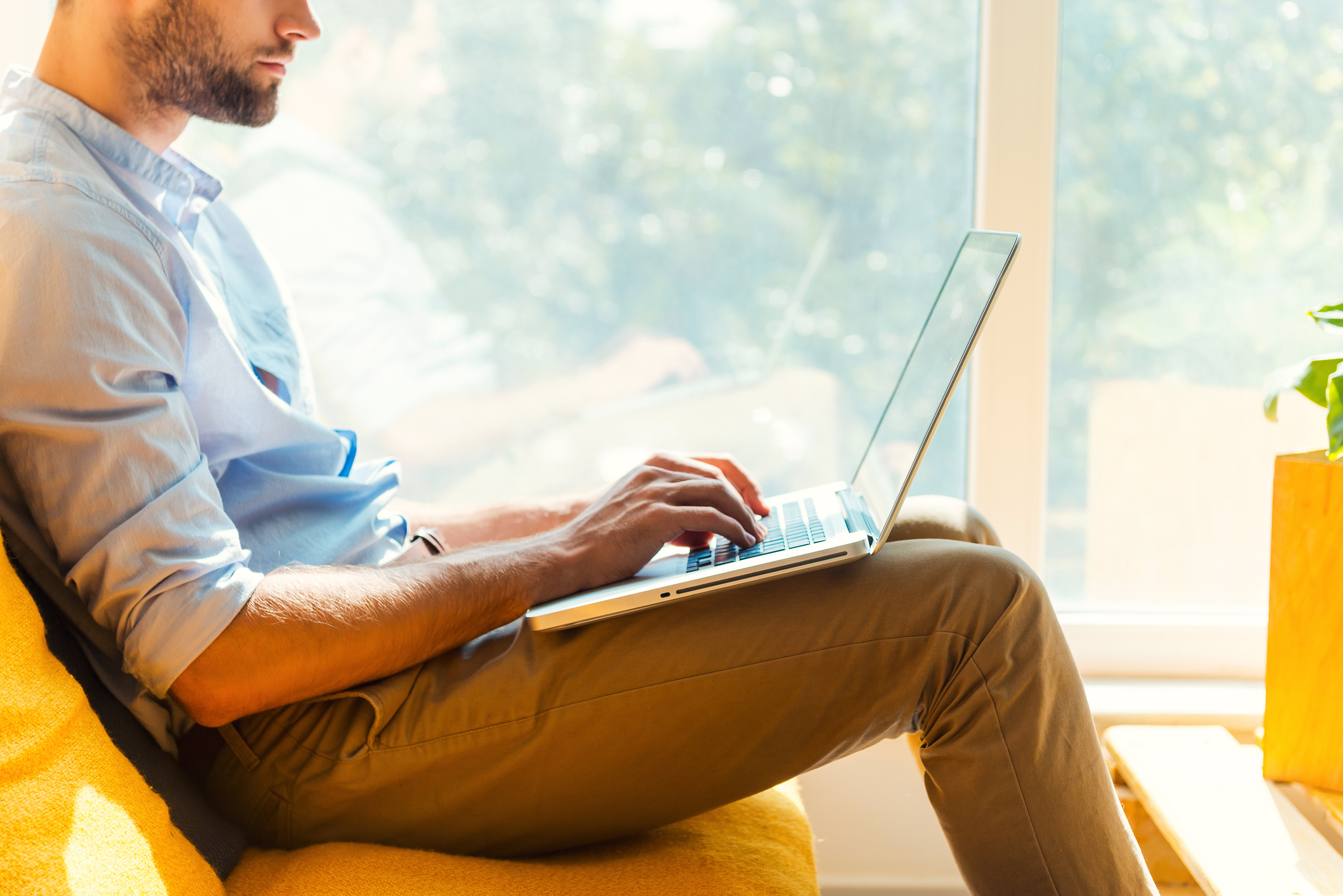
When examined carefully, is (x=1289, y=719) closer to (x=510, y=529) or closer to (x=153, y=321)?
(x=510, y=529)

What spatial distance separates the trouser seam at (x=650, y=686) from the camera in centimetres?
89

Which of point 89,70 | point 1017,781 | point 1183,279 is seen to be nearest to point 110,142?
point 89,70

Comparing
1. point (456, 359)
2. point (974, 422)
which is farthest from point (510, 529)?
point (974, 422)

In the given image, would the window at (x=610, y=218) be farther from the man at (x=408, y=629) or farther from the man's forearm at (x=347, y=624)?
the man's forearm at (x=347, y=624)

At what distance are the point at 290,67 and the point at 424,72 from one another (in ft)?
0.69

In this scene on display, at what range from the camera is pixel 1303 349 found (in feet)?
5.59

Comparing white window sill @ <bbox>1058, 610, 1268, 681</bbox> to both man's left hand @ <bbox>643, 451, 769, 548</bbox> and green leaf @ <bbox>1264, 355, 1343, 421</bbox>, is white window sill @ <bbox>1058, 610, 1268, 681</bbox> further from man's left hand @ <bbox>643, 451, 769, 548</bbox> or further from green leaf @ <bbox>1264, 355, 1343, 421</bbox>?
man's left hand @ <bbox>643, 451, 769, 548</bbox>

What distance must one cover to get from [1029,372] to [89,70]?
1.38m

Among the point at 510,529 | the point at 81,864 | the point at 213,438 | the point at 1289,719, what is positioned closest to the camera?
the point at 81,864

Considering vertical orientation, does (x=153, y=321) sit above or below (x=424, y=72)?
below

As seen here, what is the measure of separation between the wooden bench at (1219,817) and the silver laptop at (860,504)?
500 mm

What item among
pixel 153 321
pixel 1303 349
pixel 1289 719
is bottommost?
pixel 1289 719

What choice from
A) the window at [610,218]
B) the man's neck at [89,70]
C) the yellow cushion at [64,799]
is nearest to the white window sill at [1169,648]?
the window at [610,218]

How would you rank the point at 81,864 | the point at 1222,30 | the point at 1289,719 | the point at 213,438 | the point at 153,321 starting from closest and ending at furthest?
the point at 81,864 → the point at 153,321 → the point at 213,438 → the point at 1289,719 → the point at 1222,30
